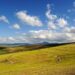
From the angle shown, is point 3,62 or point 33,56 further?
point 33,56

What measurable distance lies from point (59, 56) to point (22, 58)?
1593 centimetres

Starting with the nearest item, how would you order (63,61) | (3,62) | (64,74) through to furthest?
(64,74)
(63,61)
(3,62)

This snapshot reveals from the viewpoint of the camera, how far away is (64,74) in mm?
44688

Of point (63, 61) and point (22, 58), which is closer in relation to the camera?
point (63, 61)

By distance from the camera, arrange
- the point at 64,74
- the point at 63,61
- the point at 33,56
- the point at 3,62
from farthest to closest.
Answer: the point at 33,56
the point at 3,62
the point at 63,61
the point at 64,74

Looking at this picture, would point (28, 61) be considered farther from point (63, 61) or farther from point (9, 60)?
point (63, 61)

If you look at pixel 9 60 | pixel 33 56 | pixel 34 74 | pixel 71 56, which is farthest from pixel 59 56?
pixel 34 74

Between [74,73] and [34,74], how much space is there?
8448 mm

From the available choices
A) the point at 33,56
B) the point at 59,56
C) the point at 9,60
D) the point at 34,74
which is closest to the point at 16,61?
the point at 9,60

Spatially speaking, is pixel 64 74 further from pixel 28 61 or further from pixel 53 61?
pixel 28 61

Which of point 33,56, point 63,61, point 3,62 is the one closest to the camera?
point 63,61

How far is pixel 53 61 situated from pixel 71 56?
9.62 meters

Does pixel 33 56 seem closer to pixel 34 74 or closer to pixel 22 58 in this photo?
pixel 22 58

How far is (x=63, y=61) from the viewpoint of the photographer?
83.9 metres
